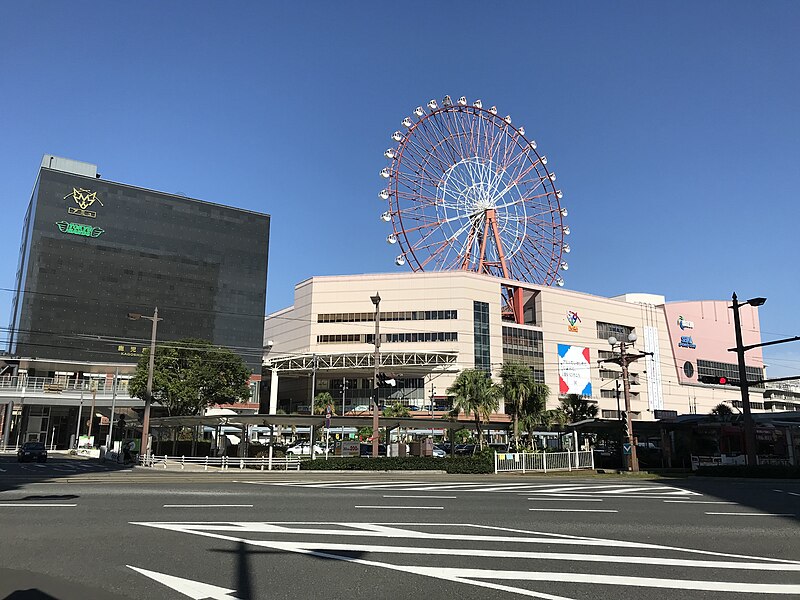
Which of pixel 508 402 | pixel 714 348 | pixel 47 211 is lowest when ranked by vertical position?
pixel 508 402

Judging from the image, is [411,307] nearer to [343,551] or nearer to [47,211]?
[47,211]

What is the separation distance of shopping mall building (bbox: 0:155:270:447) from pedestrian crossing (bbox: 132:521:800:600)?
76853mm

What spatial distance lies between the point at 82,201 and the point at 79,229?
16.7ft

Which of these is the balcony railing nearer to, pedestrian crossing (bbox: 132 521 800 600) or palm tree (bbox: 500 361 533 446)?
palm tree (bbox: 500 361 533 446)

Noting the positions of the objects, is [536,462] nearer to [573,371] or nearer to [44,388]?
[44,388]

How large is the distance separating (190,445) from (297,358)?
33696 mm

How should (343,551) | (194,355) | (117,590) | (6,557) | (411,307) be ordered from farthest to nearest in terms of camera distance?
(411,307) → (194,355) → (343,551) → (6,557) → (117,590)

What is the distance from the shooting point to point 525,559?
30.4 feet

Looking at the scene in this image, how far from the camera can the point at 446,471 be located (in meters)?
35.3

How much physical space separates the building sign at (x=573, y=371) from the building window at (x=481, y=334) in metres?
14.5

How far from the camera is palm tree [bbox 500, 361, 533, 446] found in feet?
166

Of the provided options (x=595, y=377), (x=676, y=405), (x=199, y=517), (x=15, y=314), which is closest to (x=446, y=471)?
(x=199, y=517)

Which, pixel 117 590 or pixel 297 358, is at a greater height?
pixel 297 358

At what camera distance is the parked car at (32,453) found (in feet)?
143
